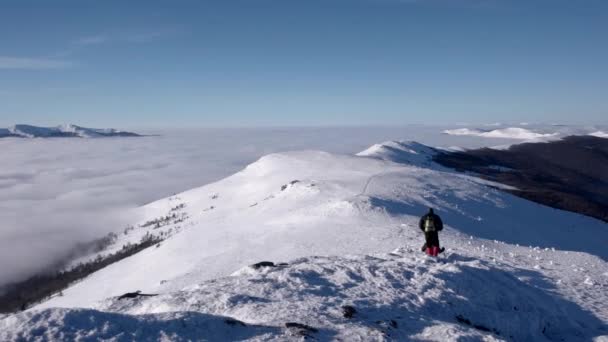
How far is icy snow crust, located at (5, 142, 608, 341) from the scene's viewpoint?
362 inches

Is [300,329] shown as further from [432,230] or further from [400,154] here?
[400,154]

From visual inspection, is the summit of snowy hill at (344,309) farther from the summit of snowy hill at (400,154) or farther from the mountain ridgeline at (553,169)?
the summit of snowy hill at (400,154)

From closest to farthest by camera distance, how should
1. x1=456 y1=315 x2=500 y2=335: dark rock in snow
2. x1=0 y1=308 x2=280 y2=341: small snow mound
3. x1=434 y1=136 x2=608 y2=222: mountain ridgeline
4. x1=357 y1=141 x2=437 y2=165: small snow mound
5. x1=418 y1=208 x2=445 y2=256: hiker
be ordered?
x1=0 y1=308 x2=280 y2=341: small snow mound
x1=456 y1=315 x2=500 y2=335: dark rock in snow
x1=418 y1=208 x2=445 y2=256: hiker
x1=434 y1=136 x2=608 y2=222: mountain ridgeline
x1=357 y1=141 x2=437 y2=165: small snow mound

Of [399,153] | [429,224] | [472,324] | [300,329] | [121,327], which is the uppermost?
[121,327]

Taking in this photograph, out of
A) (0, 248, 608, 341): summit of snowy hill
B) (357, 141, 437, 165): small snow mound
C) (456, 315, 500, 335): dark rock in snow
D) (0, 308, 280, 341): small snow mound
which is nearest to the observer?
(0, 308, 280, 341): small snow mound

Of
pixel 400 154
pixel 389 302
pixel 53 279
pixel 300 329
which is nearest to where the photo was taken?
pixel 300 329

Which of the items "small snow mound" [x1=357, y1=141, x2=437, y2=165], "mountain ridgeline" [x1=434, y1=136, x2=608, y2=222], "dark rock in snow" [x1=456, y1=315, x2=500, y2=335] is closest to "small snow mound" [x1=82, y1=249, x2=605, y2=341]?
"dark rock in snow" [x1=456, y1=315, x2=500, y2=335]

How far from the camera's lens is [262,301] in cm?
1155

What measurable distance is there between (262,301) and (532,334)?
294 inches

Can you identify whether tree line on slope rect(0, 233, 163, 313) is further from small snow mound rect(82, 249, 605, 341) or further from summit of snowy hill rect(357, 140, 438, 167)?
summit of snowy hill rect(357, 140, 438, 167)

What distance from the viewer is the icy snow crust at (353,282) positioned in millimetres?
9188

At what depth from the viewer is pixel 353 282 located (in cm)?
1365

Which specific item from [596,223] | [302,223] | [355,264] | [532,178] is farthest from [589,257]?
[532,178]

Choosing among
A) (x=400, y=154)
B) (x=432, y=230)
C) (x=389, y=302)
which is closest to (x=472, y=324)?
(x=389, y=302)
